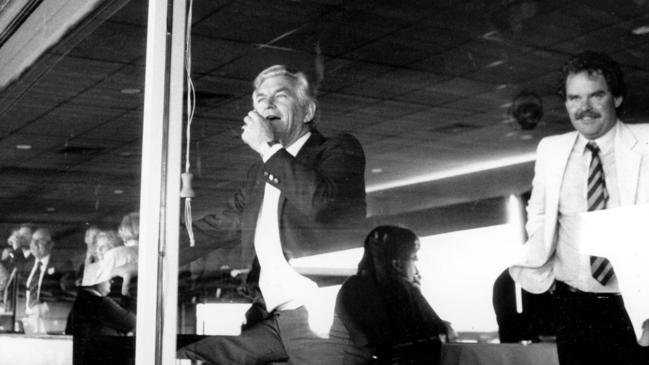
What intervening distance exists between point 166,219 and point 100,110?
997 millimetres

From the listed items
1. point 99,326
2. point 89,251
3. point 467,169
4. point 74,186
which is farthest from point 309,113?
point 74,186

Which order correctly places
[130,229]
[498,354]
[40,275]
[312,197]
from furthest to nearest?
[40,275]
[130,229]
[312,197]
[498,354]

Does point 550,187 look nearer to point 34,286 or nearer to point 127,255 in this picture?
point 127,255

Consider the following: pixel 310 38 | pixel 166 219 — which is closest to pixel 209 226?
pixel 166 219

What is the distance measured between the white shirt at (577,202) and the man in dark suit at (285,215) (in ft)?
1.81

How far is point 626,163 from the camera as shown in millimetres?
1510

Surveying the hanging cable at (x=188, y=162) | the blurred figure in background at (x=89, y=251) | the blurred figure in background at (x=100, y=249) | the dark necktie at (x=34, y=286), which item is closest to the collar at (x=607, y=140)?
the hanging cable at (x=188, y=162)

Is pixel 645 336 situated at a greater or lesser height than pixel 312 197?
lesser

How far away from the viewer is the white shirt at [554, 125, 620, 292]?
4.97 feet

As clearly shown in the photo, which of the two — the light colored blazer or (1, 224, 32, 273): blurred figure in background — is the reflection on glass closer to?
(1, 224, 32, 273): blurred figure in background

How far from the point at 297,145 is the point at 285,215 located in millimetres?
179

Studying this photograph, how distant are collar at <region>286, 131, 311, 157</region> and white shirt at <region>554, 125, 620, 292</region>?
30.9 inches

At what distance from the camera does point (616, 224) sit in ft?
4.87

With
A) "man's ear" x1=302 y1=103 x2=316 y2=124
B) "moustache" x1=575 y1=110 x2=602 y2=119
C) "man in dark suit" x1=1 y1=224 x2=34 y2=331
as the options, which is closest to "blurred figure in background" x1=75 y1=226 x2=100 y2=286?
"man in dark suit" x1=1 y1=224 x2=34 y2=331
